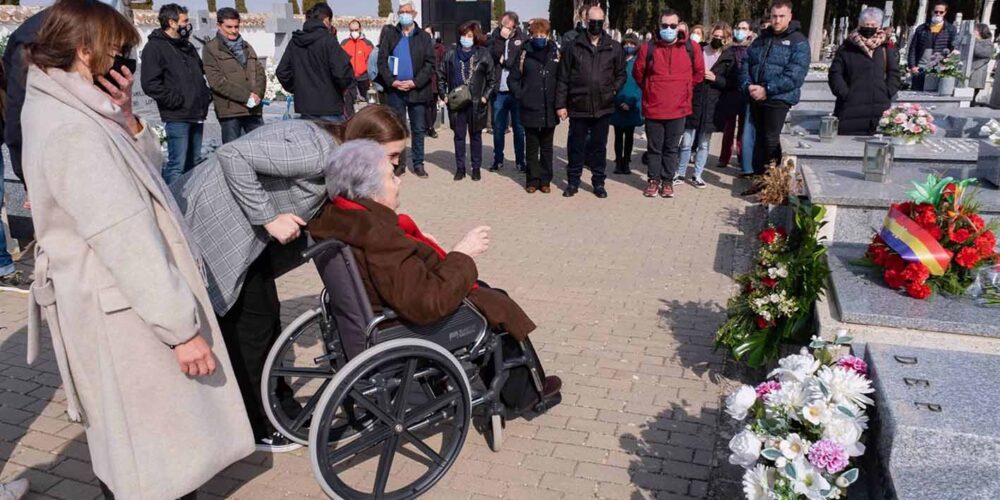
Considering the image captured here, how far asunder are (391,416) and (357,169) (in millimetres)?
913

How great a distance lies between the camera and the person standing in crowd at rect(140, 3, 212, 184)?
6430 millimetres

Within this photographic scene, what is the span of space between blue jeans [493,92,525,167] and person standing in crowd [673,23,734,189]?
193 centimetres

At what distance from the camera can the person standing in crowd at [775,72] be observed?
7.02m

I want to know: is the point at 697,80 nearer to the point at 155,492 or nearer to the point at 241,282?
the point at 241,282

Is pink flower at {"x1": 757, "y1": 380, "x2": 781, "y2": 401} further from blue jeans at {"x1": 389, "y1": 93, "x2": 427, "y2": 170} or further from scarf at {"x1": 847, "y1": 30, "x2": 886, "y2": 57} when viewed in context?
blue jeans at {"x1": 389, "y1": 93, "x2": 427, "y2": 170}

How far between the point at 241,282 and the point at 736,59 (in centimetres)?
691

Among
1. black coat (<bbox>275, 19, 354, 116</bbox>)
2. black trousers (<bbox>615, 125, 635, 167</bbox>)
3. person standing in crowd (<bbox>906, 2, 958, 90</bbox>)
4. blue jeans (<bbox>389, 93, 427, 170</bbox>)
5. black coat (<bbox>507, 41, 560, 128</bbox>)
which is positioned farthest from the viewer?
person standing in crowd (<bbox>906, 2, 958, 90</bbox>)

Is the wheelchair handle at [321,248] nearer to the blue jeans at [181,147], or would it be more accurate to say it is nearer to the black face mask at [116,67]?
the black face mask at [116,67]

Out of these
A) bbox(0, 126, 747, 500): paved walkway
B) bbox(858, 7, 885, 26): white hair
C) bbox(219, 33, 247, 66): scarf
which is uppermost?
bbox(858, 7, 885, 26): white hair

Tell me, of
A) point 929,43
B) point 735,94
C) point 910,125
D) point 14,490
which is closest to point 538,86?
point 735,94

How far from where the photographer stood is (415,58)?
834cm

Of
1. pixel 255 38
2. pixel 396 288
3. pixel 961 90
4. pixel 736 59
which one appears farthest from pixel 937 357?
pixel 255 38

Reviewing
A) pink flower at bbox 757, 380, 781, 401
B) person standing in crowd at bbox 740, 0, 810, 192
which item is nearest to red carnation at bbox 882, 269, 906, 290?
pink flower at bbox 757, 380, 781, 401

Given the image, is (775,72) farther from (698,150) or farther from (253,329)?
(253,329)
